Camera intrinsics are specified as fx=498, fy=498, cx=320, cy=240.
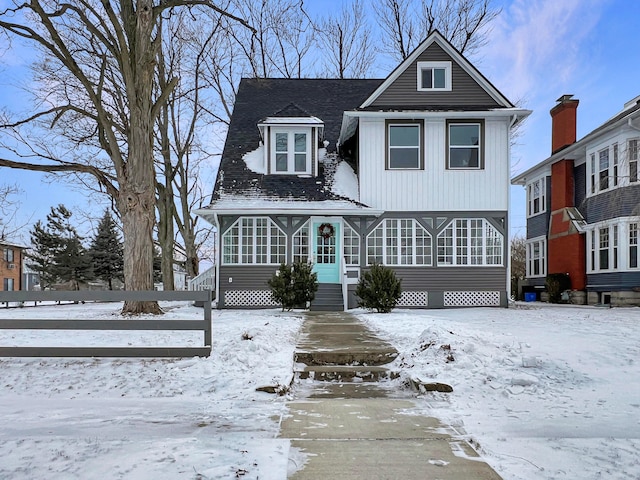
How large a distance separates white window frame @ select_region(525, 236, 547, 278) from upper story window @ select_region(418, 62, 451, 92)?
10.1 meters

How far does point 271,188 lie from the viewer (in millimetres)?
16703

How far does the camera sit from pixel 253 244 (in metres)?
16.4

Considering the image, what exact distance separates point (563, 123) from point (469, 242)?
9204 millimetres

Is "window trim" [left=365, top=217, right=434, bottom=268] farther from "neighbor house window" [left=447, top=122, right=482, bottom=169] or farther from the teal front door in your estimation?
"neighbor house window" [left=447, top=122, right=482, bottom=169]

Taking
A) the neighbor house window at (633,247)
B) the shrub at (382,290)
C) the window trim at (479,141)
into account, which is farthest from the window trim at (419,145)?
the neighbor house window at (633,247)

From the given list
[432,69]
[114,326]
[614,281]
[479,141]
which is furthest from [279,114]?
[614,281]

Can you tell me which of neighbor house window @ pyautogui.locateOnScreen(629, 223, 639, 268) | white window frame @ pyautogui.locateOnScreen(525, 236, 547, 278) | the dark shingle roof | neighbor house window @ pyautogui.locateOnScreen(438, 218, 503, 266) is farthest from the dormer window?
white window frame @ pyautogui.locateOnScreen(525, 236, 547, 278)

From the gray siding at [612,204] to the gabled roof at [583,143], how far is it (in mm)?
2042

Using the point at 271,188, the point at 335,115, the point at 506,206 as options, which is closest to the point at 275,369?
the point at 271,188

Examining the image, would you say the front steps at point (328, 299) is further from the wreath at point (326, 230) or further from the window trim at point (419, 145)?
the window trim at point (419, 145)

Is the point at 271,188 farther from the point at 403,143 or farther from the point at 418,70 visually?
the point at 418,70

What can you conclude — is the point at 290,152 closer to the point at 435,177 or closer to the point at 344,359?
the point at 435,177

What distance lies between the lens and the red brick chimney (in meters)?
21.4

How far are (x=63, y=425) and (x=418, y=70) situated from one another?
1536 cm
